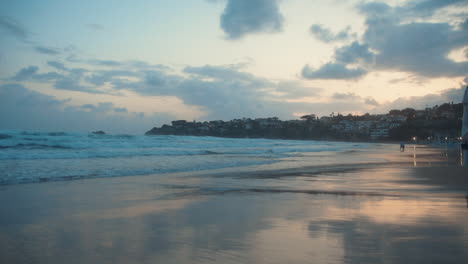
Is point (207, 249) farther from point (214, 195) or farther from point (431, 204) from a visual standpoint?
point (431, 204)

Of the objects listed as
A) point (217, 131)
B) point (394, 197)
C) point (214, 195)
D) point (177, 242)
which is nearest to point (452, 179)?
point (394, 197)

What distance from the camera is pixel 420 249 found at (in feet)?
13.8

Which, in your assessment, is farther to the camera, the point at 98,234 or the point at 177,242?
the point at 98,234

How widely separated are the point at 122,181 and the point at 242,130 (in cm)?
12979

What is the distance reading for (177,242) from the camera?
15.0ft

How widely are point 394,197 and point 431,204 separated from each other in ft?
3.27

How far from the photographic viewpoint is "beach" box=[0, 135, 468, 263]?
4.10 m

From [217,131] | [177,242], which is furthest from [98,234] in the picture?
[217,131]

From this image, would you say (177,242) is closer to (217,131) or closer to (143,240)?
(143,240)

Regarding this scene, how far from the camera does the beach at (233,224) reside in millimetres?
4098

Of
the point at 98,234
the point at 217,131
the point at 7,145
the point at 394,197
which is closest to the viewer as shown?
the point at 98,234

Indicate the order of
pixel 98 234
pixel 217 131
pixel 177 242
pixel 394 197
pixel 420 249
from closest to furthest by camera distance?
pixel 420 249 < pixel 177 242 < pixel 98 234 < pixel 394 197 < pixel 217 131

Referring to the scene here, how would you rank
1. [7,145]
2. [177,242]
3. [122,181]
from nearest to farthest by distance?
[177,242] → [122,181] → [7,145]

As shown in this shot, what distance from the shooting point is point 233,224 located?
5.59m
